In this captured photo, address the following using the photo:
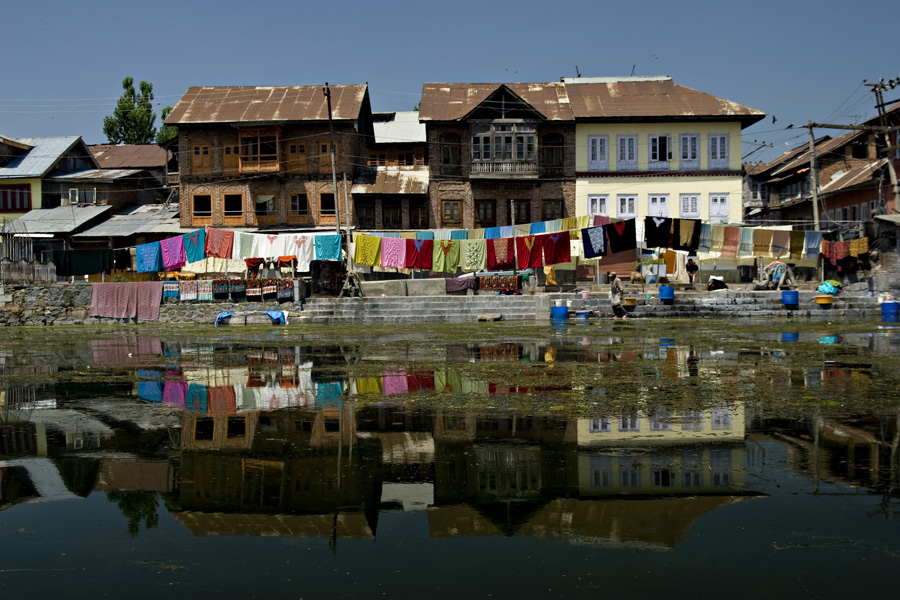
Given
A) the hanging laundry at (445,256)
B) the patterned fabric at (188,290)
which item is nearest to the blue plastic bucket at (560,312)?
the hanging laundry at (445,256)

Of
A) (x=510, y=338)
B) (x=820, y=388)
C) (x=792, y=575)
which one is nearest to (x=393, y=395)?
(x=820, y=388)

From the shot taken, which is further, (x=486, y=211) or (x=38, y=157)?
(x=38, y=157)

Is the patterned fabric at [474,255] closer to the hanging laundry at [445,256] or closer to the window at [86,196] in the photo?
the hanging laundry at [445,256]

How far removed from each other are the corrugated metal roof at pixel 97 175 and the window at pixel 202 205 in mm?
6748

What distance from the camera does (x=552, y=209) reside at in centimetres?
4753

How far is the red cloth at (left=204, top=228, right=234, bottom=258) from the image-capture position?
37250 millimetres

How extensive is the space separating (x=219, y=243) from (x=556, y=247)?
1584 centimetres

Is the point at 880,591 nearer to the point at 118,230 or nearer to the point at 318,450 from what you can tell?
the point at 318,450

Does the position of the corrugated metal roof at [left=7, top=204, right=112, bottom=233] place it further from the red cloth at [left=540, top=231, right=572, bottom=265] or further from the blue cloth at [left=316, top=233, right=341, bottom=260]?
the red cloth at [left=540, top=231, right=572, bottom=265]

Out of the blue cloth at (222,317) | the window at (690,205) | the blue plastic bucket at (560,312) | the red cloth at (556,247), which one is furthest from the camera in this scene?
the window at (690,205)

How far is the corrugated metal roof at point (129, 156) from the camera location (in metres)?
55.9

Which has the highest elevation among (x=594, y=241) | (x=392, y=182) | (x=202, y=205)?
(x=392, y=182)

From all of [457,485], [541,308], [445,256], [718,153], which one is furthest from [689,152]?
[457,485]

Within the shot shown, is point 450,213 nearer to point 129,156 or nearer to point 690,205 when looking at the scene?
point 690,205
